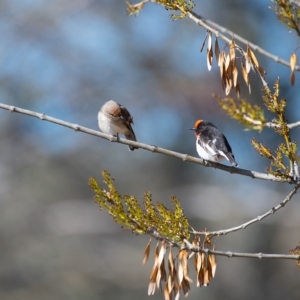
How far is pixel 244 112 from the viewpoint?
1768mm

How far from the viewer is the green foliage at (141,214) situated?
2.11 m

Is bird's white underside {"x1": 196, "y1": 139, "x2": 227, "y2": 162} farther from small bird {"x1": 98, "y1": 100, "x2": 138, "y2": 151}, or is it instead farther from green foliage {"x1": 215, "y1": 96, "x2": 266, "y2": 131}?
green foliage {"x1": 215, "y1": 96, "x2": 266, "y2": 131}

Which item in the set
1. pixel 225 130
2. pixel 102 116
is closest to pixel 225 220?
pixel 225 130

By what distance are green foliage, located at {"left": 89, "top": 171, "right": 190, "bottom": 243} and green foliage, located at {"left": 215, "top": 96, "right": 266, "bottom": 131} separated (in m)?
0.49

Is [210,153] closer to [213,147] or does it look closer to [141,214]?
Answer: [213,147]

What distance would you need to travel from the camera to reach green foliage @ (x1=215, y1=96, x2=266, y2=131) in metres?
1.75

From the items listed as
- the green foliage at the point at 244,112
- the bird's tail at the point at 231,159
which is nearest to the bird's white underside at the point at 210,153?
the bird's tail at the point at 231,159

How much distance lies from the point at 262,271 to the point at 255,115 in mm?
11350

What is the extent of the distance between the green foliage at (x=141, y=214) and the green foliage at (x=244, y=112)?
0.49 metres

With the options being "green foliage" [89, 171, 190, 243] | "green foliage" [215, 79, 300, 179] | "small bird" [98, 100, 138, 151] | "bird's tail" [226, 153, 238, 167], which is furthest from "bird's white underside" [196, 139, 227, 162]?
"green foliage" [89, 171, 190, 243]

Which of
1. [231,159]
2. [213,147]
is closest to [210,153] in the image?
[213,147]

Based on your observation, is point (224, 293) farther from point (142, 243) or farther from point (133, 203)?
point (133, 203)

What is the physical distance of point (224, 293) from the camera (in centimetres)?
1249

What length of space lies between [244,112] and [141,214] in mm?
570
